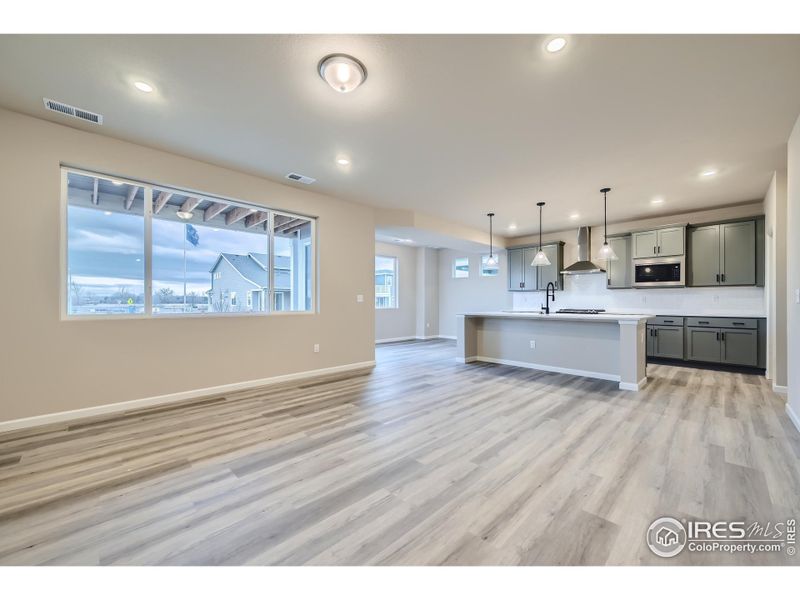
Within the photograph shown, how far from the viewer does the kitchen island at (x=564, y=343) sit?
4.27 meters

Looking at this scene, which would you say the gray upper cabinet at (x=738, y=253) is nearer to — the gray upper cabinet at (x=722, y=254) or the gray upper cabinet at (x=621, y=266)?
the gray upper cabinet at (x=722, y=254)

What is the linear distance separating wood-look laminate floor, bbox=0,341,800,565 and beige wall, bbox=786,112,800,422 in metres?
0.35

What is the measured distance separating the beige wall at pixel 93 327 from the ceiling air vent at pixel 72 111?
35cm

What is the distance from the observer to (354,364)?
5.54 meters

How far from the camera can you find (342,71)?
2.26m

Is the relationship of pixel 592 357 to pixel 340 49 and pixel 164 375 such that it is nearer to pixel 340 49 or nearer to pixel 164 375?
pixel 340 49

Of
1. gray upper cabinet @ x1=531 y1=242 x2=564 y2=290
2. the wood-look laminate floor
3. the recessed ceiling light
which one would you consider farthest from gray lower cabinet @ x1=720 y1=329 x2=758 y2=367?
the recessed ceiling light

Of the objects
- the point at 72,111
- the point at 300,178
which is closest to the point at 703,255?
the point at 300,178

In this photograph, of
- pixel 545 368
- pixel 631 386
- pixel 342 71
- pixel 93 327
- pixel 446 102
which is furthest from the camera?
pixel 545 368

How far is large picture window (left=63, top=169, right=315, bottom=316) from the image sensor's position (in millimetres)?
3342

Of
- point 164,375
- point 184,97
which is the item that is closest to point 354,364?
point 164,375

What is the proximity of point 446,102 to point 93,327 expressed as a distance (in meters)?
3.97

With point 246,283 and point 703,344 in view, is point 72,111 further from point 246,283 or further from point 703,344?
point 703,344
